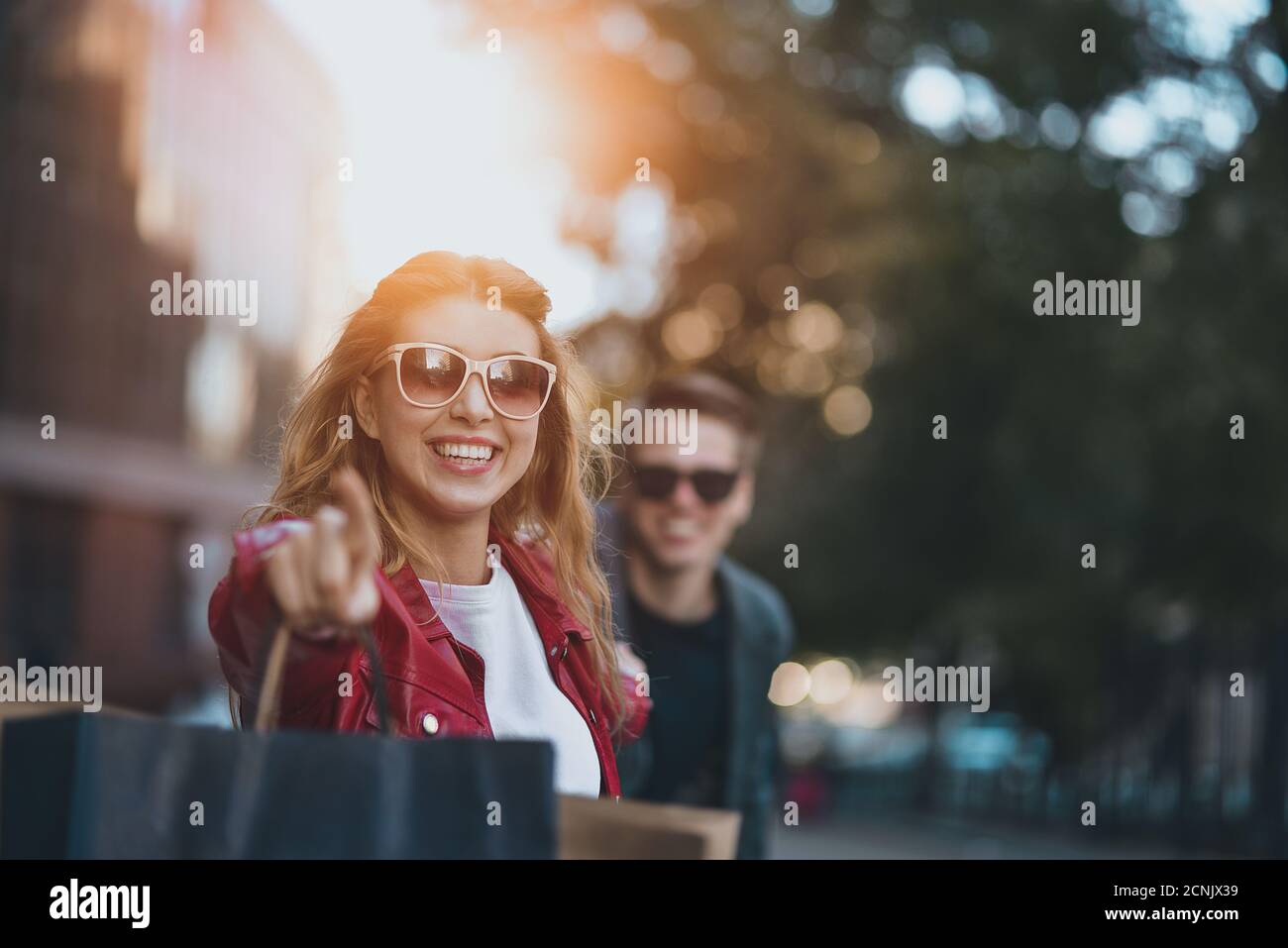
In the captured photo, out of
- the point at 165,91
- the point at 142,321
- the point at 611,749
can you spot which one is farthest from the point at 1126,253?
the point at 142,321

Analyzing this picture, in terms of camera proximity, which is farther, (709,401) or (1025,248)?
(1025,248)

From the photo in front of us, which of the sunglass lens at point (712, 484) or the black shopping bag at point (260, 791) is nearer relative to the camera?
the black shopping bag at point (260, 791)

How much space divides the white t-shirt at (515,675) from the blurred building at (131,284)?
19479 millimetres

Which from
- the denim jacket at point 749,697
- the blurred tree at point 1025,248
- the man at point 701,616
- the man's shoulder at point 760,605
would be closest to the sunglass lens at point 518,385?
the man at point 701,616

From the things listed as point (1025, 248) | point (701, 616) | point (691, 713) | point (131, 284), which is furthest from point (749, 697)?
point (131, 284)

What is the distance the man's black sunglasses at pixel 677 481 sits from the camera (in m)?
3.63

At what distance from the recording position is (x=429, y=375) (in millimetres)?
1886

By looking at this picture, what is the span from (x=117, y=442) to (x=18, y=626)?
533 centimetres

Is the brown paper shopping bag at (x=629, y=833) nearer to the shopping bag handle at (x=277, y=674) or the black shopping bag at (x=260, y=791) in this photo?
the black shopping bag at (x=260, y=791)

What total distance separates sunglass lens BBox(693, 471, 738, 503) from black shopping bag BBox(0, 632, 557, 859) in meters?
2.08

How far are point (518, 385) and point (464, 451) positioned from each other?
103mm

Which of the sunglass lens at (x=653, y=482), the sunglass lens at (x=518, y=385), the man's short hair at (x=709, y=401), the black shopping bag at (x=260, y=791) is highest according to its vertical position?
the man's short hair at (x=709, y=401)

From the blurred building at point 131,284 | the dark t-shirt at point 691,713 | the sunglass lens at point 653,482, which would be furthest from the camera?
the blurred building at point 131,284

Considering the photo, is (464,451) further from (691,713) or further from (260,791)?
(691,713)
